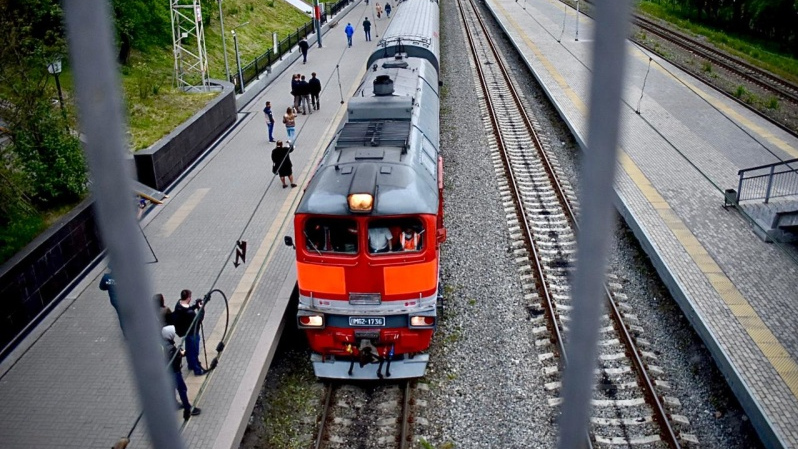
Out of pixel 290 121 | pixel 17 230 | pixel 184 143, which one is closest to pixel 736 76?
pixel 290 121

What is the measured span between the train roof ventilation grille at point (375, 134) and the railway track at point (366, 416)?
3453 mm

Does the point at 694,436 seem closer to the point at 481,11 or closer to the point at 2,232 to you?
the point at 2,232

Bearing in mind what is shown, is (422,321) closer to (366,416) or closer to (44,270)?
(366,416)

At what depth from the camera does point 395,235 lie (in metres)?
8.81

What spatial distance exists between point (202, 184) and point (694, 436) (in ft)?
40.2

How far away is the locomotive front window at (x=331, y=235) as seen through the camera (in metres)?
8.77

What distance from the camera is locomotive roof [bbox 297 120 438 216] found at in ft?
28.1

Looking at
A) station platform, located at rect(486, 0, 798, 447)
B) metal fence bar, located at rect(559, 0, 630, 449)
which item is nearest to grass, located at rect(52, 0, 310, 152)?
metal fence bar, located at rect(559, 0, 630, 449)

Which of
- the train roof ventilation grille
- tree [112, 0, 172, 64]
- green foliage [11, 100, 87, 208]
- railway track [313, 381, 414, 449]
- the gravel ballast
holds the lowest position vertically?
railway track [313, 381, 414, 449]

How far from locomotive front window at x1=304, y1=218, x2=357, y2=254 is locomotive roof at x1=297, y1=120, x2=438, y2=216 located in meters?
0.24

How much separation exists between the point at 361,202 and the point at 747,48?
30.6 metres

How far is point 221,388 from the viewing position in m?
8.99

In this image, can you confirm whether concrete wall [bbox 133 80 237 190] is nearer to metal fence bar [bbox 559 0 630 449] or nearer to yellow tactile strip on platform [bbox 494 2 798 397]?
yellow tactile strip on platform [bbox 494 2 798 397]

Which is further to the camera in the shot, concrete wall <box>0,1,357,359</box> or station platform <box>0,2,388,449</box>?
concrete wall <box>0,1,357,359</box>
